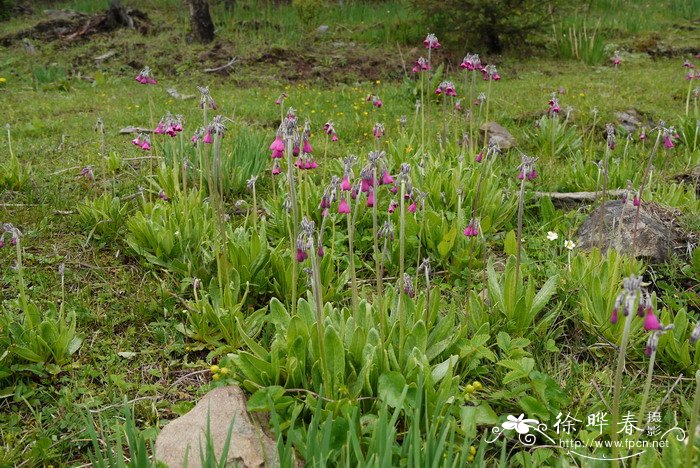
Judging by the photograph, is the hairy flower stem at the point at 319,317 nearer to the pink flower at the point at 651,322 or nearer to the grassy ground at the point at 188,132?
the grassy ground at the point at 188,132

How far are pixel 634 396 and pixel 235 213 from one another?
2967mm

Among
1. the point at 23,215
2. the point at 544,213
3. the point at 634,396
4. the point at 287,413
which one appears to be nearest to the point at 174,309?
the point at 287,413

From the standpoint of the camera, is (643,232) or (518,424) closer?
(518,424)

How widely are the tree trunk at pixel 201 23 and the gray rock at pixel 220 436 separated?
10497 mm

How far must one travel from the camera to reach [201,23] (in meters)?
11.5

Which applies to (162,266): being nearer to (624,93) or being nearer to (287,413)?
(287,413)

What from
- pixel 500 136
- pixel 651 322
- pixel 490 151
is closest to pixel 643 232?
pixel 490 151

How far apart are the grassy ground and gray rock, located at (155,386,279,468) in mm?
176

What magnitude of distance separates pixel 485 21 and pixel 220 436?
10.0 meters

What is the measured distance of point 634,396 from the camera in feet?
8.70

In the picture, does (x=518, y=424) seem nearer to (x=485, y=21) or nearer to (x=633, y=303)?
(x=633, y=303)

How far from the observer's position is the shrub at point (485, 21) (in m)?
10.4

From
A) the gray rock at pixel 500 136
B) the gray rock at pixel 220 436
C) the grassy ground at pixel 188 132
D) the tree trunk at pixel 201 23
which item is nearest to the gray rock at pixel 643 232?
the grassy ground at pixel 188 132

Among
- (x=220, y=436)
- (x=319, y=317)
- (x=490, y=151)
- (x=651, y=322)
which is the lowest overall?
(x=220, y=436)
